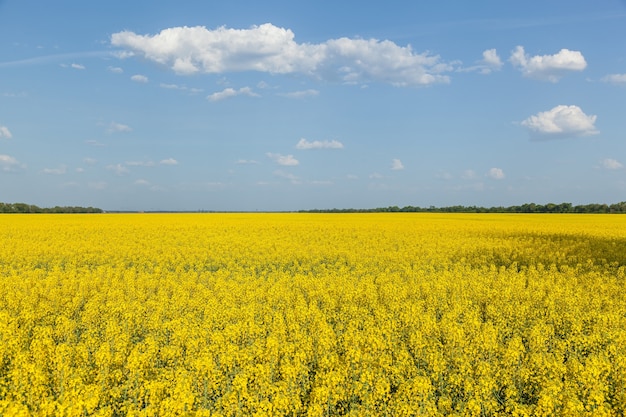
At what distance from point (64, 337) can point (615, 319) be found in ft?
44.9

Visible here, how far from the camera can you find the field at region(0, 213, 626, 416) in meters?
6.61

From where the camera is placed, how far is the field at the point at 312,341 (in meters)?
6.61

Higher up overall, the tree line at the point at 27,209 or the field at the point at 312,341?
the tree line at the point at 27,209

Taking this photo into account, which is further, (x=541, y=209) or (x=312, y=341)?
(x=541, y=209)

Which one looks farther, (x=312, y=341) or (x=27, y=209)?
(x=27, y=209)

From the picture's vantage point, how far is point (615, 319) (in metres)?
11.3

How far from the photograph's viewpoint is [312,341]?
919 centimetres

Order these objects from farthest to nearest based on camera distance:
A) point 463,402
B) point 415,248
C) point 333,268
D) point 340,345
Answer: point 415,248 → point 333,268 → point 340,345 → point 463,402

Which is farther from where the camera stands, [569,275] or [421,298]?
[569,275]

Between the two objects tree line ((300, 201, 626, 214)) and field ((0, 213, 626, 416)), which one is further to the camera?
tree line ((300, 201, 626, 214))

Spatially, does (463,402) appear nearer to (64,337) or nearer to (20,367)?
(20,367)

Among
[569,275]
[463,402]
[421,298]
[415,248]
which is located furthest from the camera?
[415,248]

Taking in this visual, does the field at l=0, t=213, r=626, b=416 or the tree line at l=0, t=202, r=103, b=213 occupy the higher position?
the tree line at l=0, t=202, r=103, b=213

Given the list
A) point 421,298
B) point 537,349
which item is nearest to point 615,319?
point 537,349
